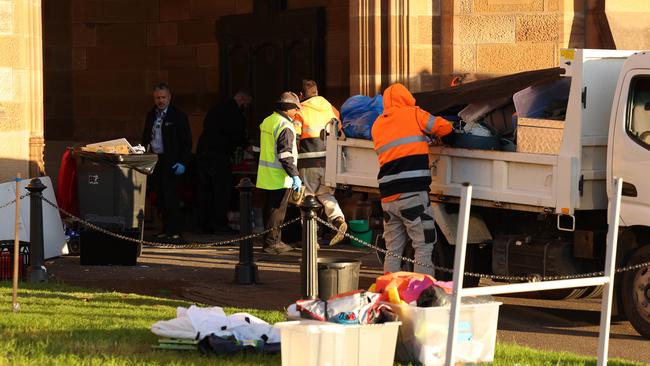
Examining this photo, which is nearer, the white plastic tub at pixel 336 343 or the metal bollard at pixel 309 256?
the white plastic tub at pixel 336 343

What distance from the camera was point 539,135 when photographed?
38.0 feet

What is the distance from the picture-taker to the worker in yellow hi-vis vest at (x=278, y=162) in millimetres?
15695

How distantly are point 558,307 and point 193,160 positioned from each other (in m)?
7.77

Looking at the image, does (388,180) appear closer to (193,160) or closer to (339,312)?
(339,312)

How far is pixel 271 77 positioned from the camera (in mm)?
21203

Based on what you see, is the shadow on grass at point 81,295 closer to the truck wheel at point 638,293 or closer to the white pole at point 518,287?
the truck wheel at point 638,293

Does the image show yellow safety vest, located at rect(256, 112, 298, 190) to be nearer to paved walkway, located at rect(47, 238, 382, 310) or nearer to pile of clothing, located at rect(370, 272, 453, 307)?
paved walkway, located at rect(47, 238, 382, 310)

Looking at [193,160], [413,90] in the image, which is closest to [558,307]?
[413,90]

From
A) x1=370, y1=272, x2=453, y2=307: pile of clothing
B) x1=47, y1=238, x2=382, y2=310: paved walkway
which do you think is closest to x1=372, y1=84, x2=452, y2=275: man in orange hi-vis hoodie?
x1=47, y1=238, x2=382, y2=310: paved walkway

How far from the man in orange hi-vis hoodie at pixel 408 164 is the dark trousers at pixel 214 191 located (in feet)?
21.7

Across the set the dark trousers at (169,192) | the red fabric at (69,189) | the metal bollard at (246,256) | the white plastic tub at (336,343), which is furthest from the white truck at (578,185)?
the dark trousers at (169,192)

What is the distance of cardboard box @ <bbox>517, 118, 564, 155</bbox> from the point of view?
37.6 ft

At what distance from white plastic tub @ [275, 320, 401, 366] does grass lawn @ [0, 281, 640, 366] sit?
0.60m

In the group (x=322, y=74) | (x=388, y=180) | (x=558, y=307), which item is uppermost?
(x=322, y=74)
